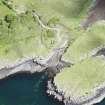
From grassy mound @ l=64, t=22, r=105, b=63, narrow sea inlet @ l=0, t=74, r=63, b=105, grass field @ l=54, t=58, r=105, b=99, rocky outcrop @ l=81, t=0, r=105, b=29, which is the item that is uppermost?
rocky outcrop @ l=81, t=0, r=105, b=29

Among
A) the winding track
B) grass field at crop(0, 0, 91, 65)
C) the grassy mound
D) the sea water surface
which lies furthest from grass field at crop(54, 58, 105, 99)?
grass field at crop(0, 0, 91, 65)

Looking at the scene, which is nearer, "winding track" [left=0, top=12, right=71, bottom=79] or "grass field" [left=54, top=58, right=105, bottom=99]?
"grass field" [left=54, top=58, right=105, bottom=99]

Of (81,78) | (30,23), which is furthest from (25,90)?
(30,23)

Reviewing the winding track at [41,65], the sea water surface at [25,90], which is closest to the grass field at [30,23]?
the winding track at [41,65]

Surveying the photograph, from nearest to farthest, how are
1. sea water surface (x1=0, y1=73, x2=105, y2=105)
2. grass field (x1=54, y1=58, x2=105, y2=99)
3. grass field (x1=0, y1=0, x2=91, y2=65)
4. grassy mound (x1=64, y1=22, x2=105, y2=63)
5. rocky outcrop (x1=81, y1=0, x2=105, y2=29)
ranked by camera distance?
1. grass field (x1=54, y1=58, x2=105, y2=99)
2. sea water surface (x1=0, y1=73, x2=105, y2=105)
3. grassy mound (x1=64, y1=22, x2=105, y2=63)
4. grass field (x1=0, y1=0, x2=91, y2=65)
5. rocky outcrop (x1=81, y1=0, x2=105, y2=29)

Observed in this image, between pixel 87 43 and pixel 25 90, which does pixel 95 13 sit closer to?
pixel 87 43

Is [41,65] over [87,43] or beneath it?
beneath

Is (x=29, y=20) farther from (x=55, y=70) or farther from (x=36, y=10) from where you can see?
(x=55, y=70)

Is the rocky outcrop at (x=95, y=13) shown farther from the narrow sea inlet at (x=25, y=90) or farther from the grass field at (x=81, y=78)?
the narrow sea inlet at (x=25, y=90)

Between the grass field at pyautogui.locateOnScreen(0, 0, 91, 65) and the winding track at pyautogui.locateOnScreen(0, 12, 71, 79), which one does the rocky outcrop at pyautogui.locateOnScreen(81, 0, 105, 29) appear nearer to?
the grass field at pyautogui.locateOnScreen(0, 0, 91, 65)
